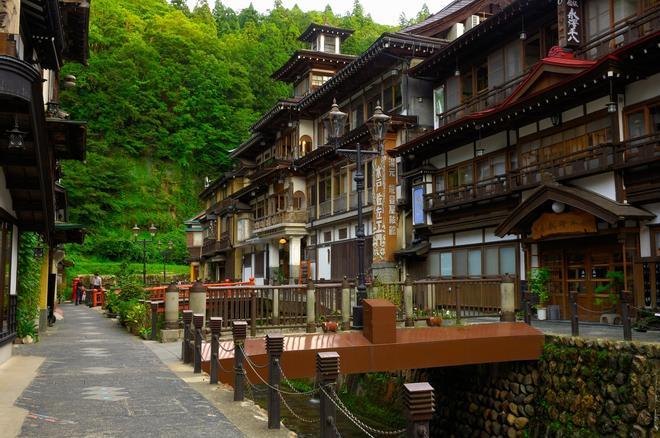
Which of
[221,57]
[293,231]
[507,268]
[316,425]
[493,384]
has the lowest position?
[316,425]

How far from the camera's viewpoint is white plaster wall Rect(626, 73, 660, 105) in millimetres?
16422

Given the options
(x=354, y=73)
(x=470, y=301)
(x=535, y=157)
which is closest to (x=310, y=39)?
(x=354, y=73)

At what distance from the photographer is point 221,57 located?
75812mm

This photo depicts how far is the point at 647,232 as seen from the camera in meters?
16.6

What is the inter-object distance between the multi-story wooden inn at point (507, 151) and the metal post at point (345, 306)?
3882mm

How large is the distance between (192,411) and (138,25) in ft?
252

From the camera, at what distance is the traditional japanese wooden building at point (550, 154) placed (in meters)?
16.7

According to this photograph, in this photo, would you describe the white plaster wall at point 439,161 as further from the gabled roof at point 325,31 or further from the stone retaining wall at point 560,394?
the gabled roof at point 325,31

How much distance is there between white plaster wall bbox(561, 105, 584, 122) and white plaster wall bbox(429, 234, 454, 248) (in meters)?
7.61

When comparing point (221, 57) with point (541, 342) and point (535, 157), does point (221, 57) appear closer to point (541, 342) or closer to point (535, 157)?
point (535, 157)

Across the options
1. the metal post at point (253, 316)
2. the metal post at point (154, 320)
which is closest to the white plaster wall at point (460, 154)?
the metal post at point (253, 316)

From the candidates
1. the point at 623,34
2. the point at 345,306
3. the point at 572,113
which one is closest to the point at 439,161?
the point at 572,113

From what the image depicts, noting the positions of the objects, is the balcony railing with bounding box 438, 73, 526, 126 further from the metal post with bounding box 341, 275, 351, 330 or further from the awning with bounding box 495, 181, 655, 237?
the metal post with bounding box 341, 275, 351, 330

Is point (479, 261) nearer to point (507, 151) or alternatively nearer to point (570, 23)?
point (507, 151)
